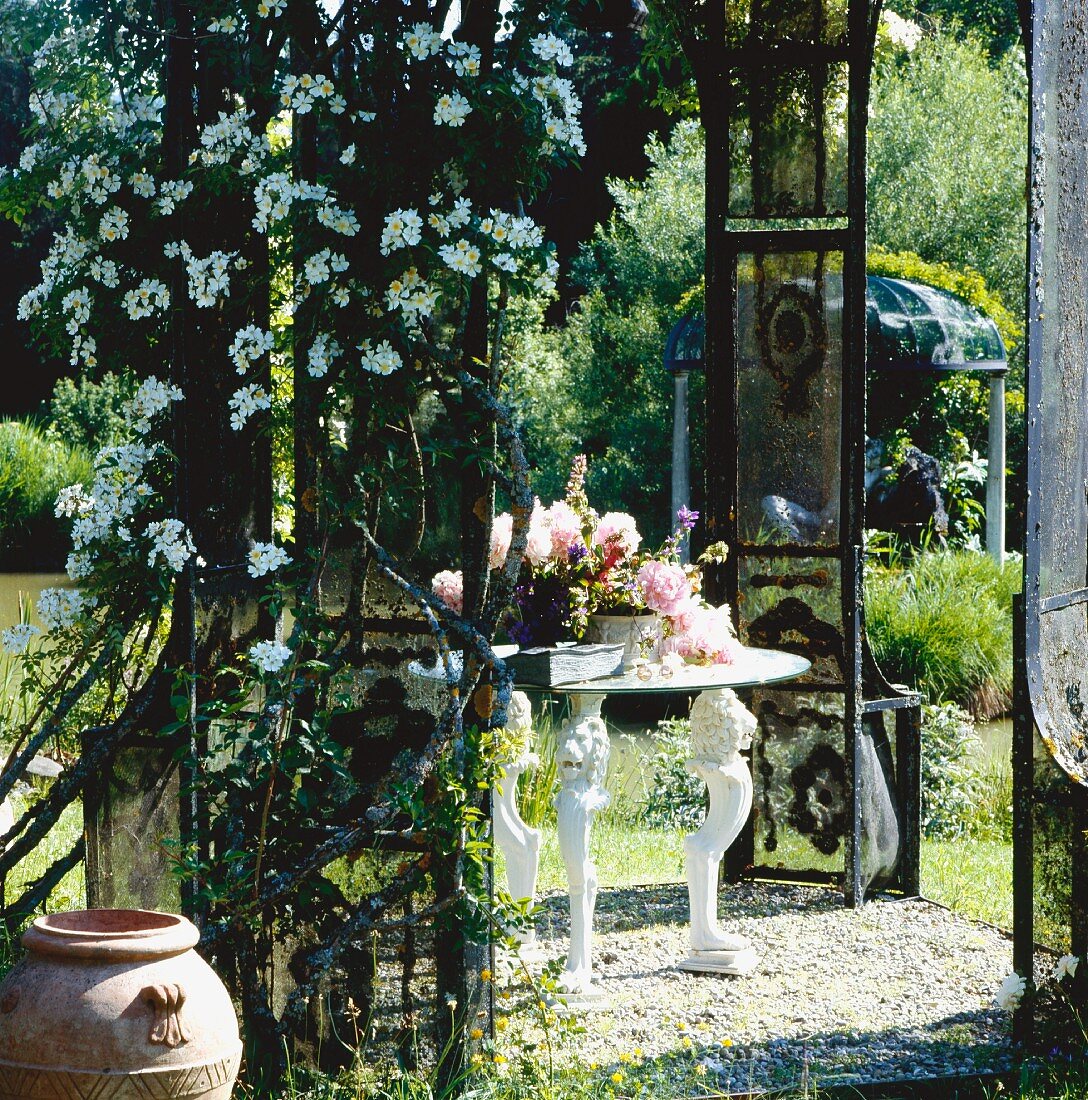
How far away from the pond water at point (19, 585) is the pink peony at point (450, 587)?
959 centimetres

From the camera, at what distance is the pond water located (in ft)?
42.9

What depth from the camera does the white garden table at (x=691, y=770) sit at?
4.14 metres

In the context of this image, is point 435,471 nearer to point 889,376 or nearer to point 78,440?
point 889,376

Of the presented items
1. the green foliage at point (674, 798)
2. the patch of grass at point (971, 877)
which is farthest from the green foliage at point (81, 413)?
the patch of grass at point (971, 877)

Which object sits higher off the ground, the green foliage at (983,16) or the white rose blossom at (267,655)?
the green foliage at (983,16)

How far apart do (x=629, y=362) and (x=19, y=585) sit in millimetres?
7335

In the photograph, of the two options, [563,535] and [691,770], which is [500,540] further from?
[691,770]

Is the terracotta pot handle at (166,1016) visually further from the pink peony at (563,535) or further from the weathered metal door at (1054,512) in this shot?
the weathered metal door at (1054,512)

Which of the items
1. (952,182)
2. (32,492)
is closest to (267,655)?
(32,492)

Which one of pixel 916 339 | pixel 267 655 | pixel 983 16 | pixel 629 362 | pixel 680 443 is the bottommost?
pixel 267 655

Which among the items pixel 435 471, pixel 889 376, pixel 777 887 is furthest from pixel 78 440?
pixel 435 471

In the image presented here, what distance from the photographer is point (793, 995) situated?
4.45 metres

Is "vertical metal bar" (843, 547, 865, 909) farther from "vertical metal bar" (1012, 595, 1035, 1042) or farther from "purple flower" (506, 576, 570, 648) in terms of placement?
"purple flower" (506, 576, 570, 648)

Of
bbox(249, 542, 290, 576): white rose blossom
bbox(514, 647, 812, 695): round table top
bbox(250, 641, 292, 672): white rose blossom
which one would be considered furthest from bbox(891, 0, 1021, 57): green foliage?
bbox(250, 641, 292, 672): white rose blossom
